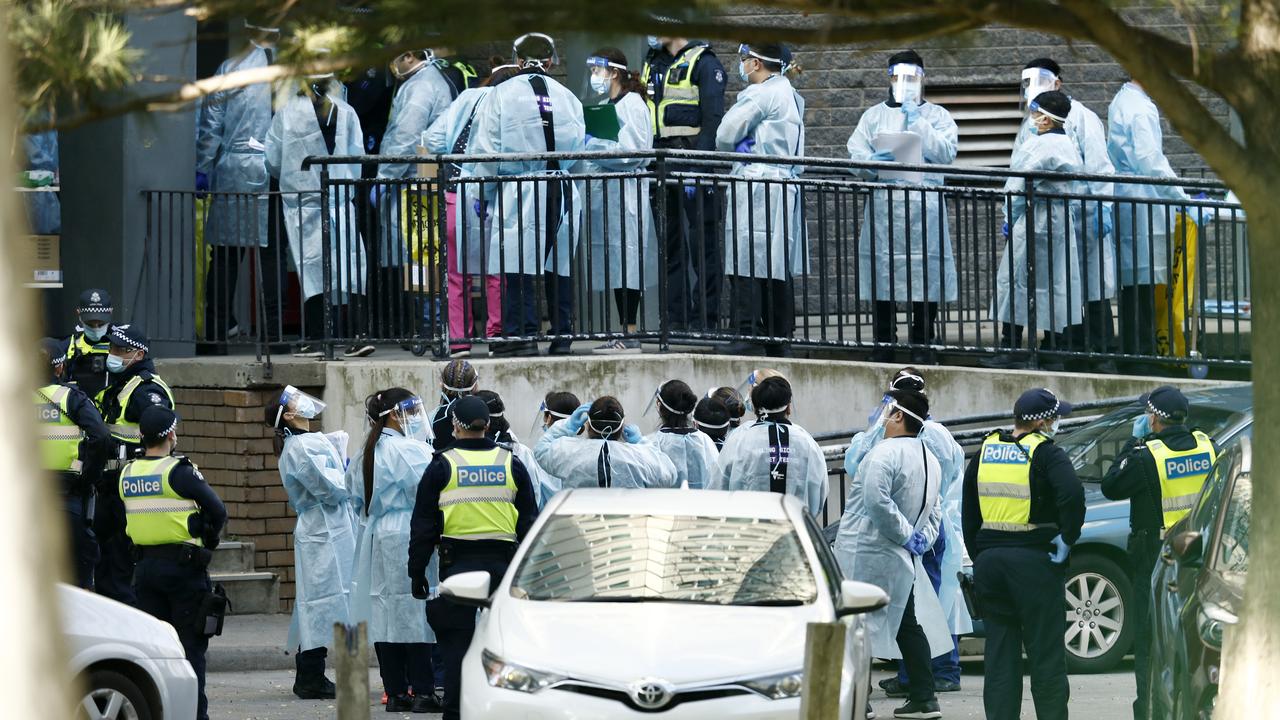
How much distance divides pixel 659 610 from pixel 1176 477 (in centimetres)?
340

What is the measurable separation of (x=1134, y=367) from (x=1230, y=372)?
613 millimetres

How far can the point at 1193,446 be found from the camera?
10.5 m

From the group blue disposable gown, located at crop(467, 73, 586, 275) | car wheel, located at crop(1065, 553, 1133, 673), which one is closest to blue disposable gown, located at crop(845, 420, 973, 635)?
car wheel, located at crop(1065, 553, 1133, 673)

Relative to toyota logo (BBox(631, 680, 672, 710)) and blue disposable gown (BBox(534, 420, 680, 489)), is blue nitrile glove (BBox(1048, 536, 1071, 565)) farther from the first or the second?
toyota logo (BBox(631, 680, 672, 710))

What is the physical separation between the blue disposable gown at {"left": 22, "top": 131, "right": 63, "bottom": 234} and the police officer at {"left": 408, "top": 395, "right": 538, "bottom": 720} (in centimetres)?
613

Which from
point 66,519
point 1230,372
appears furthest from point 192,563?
point 1230,372

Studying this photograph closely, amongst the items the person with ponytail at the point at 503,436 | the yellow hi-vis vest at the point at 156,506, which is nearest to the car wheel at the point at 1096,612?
the person with ponytail at the point at 503,436

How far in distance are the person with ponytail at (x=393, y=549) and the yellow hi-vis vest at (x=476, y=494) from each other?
1.33 m

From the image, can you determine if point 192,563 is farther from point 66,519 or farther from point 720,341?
point 720,341

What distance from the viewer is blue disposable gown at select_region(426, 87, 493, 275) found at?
13.7 meters

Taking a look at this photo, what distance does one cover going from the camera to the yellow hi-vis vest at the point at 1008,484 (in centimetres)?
976

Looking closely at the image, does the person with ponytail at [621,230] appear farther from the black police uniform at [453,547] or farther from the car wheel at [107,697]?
the car wheel at [107,697]

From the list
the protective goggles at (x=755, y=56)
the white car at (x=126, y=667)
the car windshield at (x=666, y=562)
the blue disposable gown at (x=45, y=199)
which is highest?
the protective goggles at (x=755, y=56)

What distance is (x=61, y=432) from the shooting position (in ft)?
37.4
